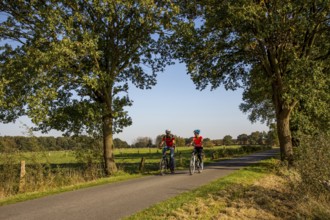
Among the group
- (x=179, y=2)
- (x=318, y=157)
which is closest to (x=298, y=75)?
(x=318, y=157)

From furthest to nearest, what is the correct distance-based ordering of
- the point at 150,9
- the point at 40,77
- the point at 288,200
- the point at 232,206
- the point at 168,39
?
1. the point at 168,39
2. the point at 150,9
3. the point at 40,77
4. the point at 288,200
5. the point at 232,206

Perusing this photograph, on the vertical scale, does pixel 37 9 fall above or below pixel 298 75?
above

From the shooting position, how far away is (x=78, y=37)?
52.6 feet

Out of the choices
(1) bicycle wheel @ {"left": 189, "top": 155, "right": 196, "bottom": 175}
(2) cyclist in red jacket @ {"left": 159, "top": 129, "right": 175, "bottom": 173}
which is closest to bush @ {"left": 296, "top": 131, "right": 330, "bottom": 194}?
(1) bicycle wheel @ {"left": 189, "top": 155, "right": 196, "bottom": 175}

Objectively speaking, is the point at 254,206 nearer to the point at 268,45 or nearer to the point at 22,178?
the point at 22,178

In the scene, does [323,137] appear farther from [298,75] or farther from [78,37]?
[78,37]

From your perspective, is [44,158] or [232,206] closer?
[232,206]

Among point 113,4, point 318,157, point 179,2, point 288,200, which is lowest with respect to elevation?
point 288,200

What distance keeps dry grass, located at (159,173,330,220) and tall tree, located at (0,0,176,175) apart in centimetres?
866

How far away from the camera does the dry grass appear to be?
25.6 ft

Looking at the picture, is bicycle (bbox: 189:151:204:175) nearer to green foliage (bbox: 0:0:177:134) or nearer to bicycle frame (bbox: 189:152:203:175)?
bicycle frame (bbox: 189:152:203:175)

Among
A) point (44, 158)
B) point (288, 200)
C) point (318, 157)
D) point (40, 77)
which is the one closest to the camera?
point (288, 200)

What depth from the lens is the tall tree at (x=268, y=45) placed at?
16.2 m

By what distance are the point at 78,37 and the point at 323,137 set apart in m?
12.0
